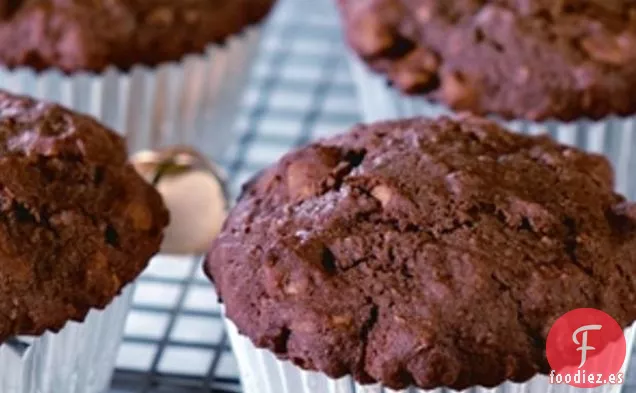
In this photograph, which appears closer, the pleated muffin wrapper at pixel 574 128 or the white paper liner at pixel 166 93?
the pleated muffin wrapper at pixel 574 128

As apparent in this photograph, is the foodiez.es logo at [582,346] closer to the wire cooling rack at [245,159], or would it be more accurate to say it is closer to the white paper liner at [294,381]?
the white paper liner at [294,381]

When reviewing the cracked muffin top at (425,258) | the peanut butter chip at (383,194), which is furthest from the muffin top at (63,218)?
the peanut butter chip at (383,194)

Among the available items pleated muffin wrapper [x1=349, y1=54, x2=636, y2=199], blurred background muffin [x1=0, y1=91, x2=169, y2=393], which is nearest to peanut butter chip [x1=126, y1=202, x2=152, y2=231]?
blurred background muffin [x1=0, y1=91, x2=169, y2=393]

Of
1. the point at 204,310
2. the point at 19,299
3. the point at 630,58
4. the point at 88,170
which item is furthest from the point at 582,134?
the point at 19,299

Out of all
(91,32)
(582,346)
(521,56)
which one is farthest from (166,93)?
(582,346)

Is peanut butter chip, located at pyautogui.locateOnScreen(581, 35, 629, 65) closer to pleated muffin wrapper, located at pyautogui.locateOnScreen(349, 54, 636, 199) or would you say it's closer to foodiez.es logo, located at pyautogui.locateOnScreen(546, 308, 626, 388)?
pleated muffin wrapper, located at pyautogui.locateOnScreen(349, 54, 636, 199)

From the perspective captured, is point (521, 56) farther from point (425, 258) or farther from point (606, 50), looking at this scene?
point (425, 258)
